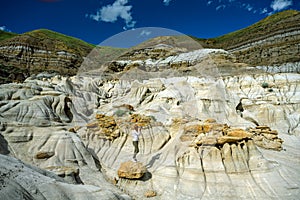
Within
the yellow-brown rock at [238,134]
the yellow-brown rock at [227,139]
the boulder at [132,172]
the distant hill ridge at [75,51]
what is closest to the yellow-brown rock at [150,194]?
the boulder at [132,172]

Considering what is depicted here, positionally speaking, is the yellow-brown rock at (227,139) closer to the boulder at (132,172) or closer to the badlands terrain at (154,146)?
the badlands terrain at (154,146)

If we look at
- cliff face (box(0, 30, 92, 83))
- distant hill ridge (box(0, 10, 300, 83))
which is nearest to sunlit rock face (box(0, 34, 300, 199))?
distant hill ridge (box(0, 10, 300, 83))

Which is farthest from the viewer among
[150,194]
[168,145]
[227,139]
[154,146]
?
[154,146]

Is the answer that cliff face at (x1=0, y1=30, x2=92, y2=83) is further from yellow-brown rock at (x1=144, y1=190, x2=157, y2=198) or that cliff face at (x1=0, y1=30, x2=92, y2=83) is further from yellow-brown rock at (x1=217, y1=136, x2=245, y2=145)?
yellow-brown rock at (x1=217, y1=136, x2=245, y2=145)

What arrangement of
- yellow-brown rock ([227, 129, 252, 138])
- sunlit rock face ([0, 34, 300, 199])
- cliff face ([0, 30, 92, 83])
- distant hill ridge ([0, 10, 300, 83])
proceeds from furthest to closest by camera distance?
cliff face ([0, 30, 92, 83]) → distant hill ridge ([0, 10, 300, 83]) → yellow-brown rock ([227, 129, 252, 138]) → sunlit rock face ([0, 34, 300, 199])

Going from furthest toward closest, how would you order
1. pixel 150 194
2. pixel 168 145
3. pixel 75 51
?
1. pixel 75 51
2. pixel 168 145
3. pixel 150 194

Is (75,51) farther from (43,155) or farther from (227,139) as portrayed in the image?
(227,139)

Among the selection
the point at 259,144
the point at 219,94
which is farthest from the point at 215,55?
the point at 259,144

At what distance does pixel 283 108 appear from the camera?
14.8 meters

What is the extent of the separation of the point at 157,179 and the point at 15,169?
4140 mm

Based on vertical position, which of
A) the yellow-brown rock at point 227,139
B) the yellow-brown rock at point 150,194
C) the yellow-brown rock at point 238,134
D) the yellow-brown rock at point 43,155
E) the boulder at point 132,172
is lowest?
the yellow-brown rock at point 150,194

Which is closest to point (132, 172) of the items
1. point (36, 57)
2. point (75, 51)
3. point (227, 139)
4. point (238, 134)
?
point (227, 139)

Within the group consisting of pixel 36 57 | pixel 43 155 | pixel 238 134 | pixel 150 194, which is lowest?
pixel 150 194

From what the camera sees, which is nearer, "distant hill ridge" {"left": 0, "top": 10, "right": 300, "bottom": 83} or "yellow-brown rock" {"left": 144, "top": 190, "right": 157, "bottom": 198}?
"yellow-brown rock" {"left": 144, "top": 190, "right": 157, "bottom": 198}
